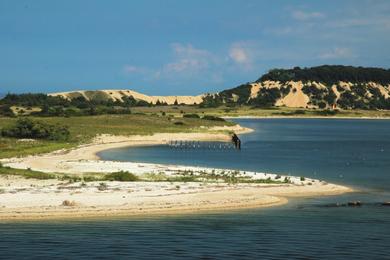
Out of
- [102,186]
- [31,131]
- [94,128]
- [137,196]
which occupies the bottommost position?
[137,196]

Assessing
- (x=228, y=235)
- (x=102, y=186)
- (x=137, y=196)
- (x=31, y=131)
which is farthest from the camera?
(x=31, y=131)

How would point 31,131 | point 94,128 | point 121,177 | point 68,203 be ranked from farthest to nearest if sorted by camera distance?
point 94,128 < point 31,131 < point 121,177 < point 68,203

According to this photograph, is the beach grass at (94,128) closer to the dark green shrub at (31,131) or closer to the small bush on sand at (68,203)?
the dark green shrub at (31,131)

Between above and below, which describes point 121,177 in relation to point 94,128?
below

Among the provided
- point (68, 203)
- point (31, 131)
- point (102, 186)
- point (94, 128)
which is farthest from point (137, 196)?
point (94, 128)

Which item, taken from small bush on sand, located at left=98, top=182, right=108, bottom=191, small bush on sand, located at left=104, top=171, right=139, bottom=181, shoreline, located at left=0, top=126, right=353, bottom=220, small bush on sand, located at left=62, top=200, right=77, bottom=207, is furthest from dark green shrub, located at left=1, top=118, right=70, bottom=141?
small bush on sand, located at left=62, top=200, right=77, bottom=207

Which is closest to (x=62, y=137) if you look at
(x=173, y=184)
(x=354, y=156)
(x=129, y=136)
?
(x=129, y=136)

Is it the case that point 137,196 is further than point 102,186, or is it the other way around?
point 102,186

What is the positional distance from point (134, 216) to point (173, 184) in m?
9.40

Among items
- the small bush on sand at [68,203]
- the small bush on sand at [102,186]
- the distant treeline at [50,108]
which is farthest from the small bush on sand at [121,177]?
the distant treeline at [50,108]

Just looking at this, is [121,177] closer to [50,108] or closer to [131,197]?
[131,197]

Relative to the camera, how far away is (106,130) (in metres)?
99.2

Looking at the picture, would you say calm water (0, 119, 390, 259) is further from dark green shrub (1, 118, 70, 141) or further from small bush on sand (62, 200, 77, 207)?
dark green shrub (1, 118, 70, 141)

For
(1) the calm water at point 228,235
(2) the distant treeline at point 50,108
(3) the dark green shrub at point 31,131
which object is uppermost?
(2) the distant treeline at point 50,108
